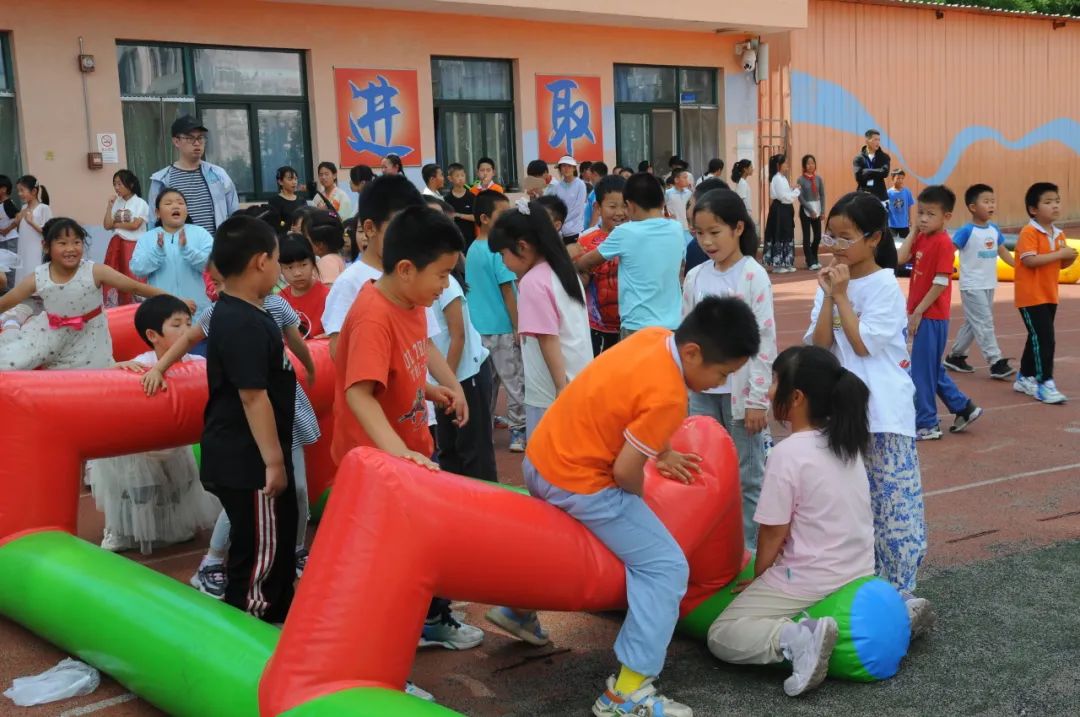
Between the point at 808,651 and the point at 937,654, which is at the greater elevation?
the point at 808,651

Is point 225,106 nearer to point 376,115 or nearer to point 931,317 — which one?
point 376,115

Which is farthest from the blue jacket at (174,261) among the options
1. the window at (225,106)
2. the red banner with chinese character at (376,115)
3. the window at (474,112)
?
the window at (474,112)

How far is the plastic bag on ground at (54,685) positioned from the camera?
4.14 metres

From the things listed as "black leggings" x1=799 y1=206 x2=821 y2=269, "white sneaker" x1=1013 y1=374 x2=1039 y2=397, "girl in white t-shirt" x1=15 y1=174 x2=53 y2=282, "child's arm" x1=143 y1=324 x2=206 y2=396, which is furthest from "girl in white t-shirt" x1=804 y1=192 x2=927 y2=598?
"black leggings" x1=799 y1=206 x2=821 y2=269

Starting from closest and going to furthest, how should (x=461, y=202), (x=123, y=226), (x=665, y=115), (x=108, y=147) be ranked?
1. (x=123, y=226)
2. (x=461, y=202)
3. (x=108, y=147)
4. (x=665, y=115)

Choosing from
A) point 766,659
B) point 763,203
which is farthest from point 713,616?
point 763,203

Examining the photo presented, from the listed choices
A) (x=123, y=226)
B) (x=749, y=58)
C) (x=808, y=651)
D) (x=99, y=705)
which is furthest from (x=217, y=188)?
(x=749, y=58)

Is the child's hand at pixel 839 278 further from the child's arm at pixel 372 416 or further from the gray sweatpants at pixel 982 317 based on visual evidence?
the gray sweatpants at pixel 982 317

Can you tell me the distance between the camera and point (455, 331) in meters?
4.97

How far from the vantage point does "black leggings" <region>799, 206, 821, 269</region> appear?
64.6ft

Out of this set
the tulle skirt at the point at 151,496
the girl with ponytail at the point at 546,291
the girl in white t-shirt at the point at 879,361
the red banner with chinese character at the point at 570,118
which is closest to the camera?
the girl in white t-shirt at the point at 879,361

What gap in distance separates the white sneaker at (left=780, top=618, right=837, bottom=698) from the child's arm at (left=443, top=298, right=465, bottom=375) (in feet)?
6.25

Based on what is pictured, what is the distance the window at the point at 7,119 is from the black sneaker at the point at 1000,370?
11.5 m

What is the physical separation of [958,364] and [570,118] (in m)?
10.2
